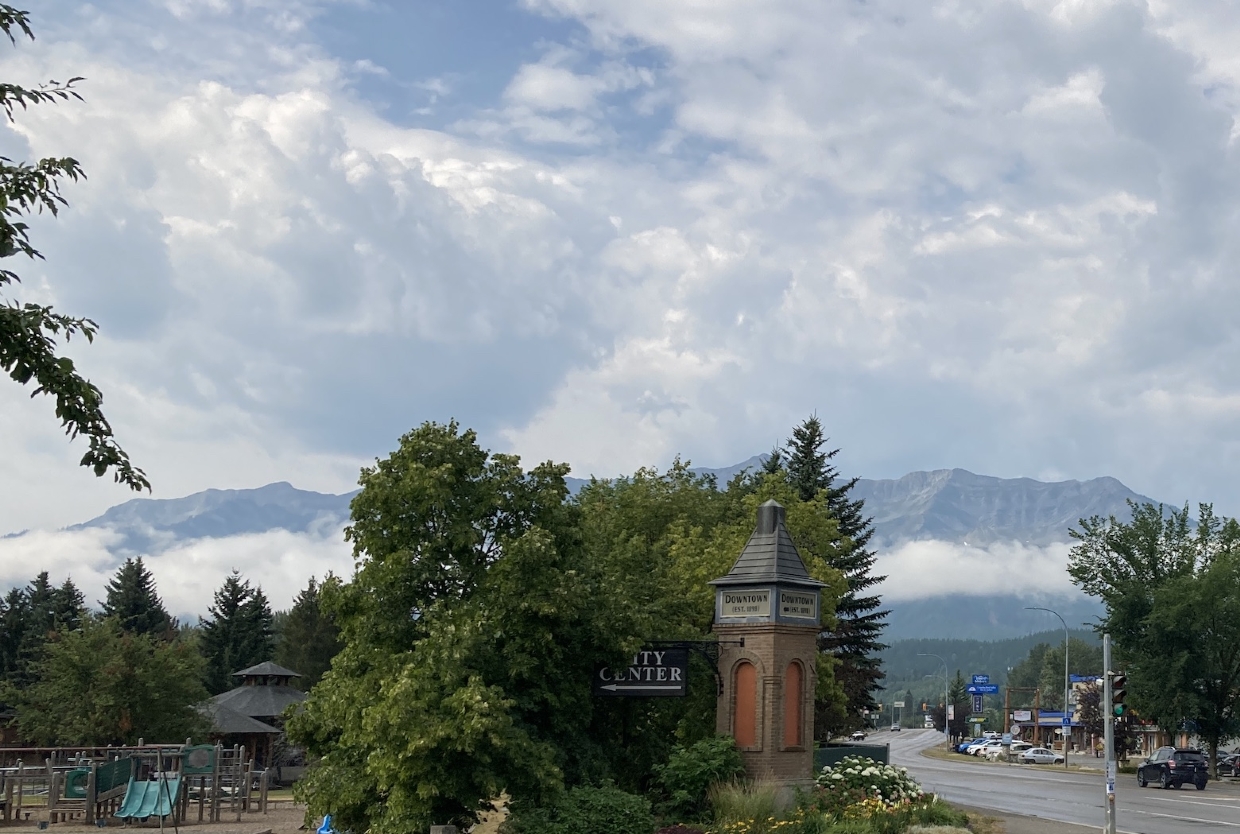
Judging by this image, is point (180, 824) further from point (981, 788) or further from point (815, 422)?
point (815, 422)

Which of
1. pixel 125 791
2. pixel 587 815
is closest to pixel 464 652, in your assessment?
pixel 587 815

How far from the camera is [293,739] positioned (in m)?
26.7

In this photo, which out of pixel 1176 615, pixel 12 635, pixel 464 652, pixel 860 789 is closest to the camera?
pixel 464 652

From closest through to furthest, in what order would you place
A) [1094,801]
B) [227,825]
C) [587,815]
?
1. [587,815]
2. [227,825]
3. [1094,801]

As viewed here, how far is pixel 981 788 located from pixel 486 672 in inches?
1189

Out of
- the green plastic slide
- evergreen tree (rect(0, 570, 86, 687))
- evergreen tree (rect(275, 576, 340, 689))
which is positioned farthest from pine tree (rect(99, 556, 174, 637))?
the green plastic slide

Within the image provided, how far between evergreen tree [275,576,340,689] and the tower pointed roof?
56919 millimetres

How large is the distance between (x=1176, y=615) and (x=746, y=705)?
1801 inches

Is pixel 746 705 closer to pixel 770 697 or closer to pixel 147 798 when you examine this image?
pixel 770 697

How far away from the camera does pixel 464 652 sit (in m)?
23.2

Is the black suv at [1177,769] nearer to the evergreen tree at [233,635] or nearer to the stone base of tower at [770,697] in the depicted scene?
Answer: the stone base of tower at [770,697]

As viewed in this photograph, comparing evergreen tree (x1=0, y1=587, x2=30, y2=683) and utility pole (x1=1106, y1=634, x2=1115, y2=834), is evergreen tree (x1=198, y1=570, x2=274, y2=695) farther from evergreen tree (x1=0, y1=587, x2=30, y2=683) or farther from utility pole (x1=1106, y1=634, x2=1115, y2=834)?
utility pole (x1=1106, y1=634, x2=1115, y2=834)

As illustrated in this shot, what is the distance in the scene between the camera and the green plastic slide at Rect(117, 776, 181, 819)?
3316 cm

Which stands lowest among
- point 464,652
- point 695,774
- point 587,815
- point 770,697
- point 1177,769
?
point 1177,769
